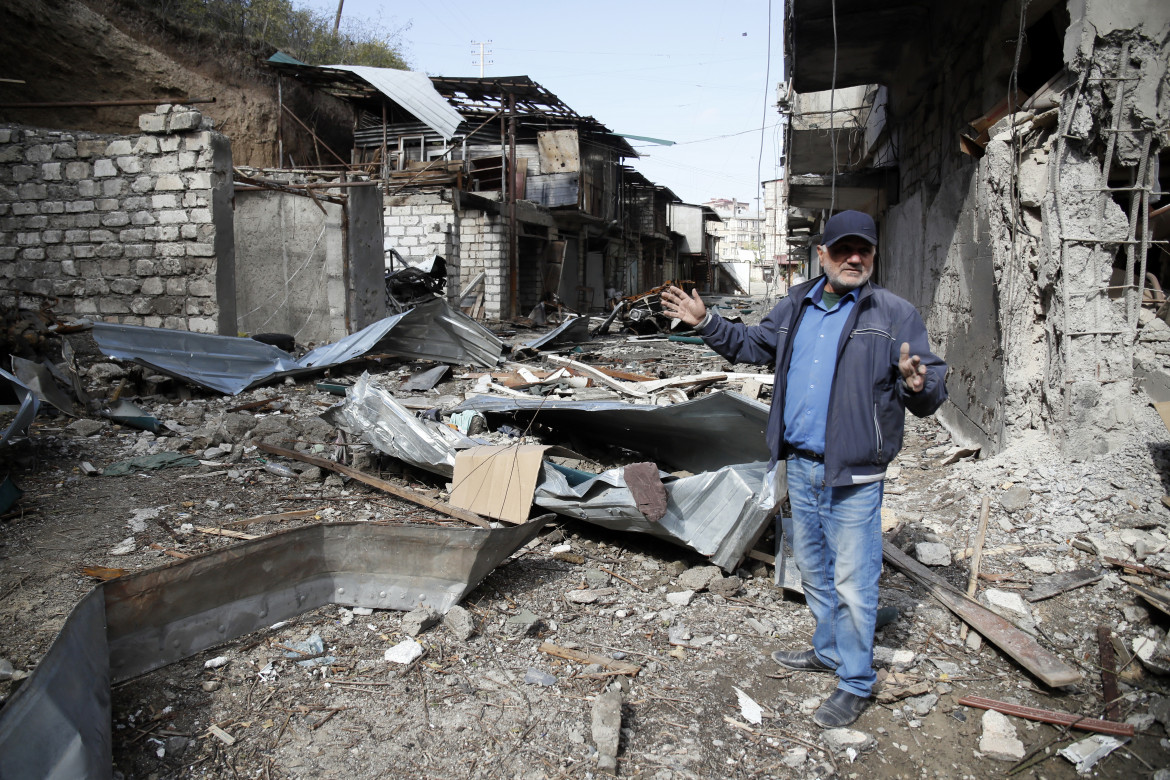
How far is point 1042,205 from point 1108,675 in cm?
270

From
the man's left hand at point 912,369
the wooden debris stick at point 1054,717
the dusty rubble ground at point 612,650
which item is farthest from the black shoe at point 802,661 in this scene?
the man's left hand at point 912,369

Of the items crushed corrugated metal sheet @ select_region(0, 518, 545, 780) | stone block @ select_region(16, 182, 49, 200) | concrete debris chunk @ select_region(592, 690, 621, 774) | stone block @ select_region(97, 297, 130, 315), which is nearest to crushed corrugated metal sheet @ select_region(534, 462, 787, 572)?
crushed corrugated metal sheet @ select_region(0, 518, 545, 780)

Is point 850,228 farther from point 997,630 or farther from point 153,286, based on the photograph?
point 153,286

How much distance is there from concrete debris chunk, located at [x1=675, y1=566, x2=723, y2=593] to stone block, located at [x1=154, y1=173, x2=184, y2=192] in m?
8.19

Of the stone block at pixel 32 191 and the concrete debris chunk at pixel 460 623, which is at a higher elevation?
the stone block at pixel 32 191

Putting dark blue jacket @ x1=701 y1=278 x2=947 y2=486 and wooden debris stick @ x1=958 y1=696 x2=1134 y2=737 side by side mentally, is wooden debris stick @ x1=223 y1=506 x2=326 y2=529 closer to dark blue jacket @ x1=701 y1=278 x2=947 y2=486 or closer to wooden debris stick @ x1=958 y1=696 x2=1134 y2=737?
dark blue jacket @ x1=701 y1=278 x2=947 y2=486

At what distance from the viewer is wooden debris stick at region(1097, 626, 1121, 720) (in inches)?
98.1

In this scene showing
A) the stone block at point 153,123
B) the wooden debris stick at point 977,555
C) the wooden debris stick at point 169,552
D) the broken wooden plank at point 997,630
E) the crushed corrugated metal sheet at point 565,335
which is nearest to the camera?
the broken wooden plank at point 997,630

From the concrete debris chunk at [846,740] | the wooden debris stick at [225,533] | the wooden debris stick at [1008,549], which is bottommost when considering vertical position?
the concrete debris chunk at [846,740]

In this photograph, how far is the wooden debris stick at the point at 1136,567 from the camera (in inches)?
124

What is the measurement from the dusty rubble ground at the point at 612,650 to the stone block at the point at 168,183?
4.88 m

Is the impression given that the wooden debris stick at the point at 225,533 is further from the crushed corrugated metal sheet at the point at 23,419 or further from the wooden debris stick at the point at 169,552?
the crushed corrugated metal sheet at the point at 23,419

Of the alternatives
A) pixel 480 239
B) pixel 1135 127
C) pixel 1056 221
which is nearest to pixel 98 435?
pixel 1056 221

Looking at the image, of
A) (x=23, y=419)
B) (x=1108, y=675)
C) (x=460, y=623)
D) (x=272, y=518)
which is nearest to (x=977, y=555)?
(x=1108, y=675)
